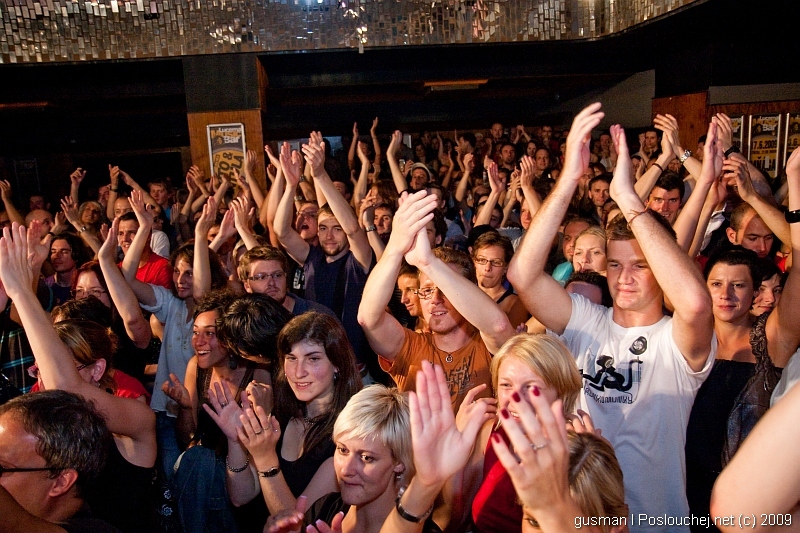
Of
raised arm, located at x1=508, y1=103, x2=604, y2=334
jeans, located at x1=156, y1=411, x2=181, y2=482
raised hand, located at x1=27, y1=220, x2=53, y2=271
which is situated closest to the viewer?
raised arm, located at x1=508, y1=103, x2=604, y2=334

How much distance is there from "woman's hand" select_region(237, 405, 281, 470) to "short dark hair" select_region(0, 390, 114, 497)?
1.11ft

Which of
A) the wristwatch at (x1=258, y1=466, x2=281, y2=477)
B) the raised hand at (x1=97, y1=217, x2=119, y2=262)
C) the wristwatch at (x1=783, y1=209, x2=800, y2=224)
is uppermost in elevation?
the wristwatch at (x1=783, y1=209, x2=800, y2=224)

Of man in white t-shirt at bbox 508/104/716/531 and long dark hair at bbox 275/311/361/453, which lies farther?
long dark hair at bbox 275/311/361/453

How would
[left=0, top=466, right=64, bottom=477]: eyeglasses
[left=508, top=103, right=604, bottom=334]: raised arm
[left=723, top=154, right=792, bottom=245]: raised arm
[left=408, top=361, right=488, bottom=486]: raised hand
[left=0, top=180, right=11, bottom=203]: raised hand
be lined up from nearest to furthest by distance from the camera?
[left=408, top=361, right=488, bottom=486]: raised hand, [left=0, top=466, right=64, bottom=477]: eyeglasses, [left=508, top=103, right=604, bottom=334]: raised arm, [left=723, top=154, right=792, bottom=245]: raised arm, [left=0, top=180, right=11, bottom=203]: raised hand

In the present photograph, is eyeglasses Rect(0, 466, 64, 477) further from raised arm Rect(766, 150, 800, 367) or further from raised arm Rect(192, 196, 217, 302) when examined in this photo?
raised arm Rect(766, 150, 800, 367)

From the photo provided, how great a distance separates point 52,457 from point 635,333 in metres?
1.60

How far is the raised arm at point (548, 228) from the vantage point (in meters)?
1.90

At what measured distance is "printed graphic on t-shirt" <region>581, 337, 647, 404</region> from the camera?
184cm

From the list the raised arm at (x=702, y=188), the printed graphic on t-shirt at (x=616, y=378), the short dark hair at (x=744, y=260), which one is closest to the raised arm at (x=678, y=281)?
the printed graphic on t-shirt at (x=616, y=378)

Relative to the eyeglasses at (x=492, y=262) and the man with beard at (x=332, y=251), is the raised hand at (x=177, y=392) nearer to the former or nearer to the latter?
the man with beard at (x=332, y=251)

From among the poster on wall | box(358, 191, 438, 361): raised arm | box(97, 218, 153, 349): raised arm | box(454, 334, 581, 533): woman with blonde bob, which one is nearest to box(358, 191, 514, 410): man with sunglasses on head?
box(358, 191, 438, 361): raised arm

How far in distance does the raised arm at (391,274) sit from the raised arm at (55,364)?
771 mm

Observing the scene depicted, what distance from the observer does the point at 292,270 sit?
3.83m

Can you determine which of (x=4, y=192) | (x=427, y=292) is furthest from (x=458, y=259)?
(x=4, y=192)
